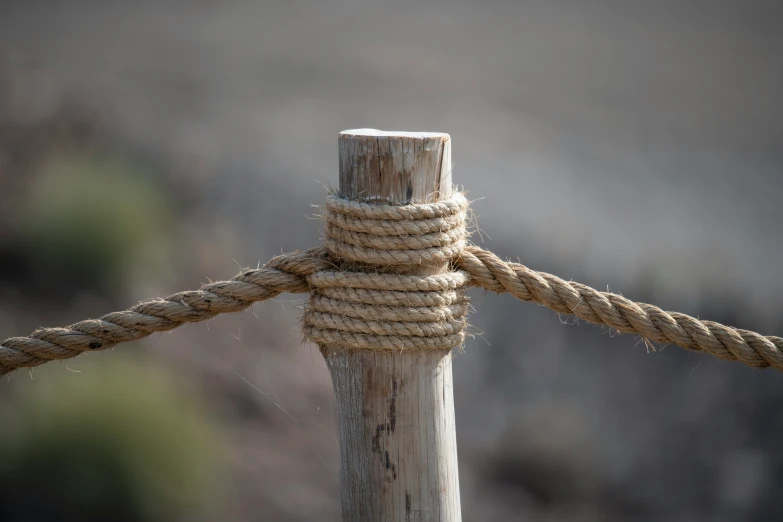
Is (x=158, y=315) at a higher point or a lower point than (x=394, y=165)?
lower

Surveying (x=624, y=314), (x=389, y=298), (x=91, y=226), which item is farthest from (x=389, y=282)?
(x=91, y=226)

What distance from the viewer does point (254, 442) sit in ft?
15.0

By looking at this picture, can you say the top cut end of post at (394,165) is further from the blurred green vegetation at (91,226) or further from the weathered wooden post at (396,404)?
the blurred green vegetation at (91,226)

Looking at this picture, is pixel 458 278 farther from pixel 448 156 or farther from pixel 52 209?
pixel 52 209

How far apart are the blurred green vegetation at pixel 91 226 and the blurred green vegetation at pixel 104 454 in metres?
0.92

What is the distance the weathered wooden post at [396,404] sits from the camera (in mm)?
1230

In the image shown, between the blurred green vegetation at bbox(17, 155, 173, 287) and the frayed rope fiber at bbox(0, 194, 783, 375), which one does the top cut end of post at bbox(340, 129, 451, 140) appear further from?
the blurred green vegetation at bbox(17, 155, 173, 287)

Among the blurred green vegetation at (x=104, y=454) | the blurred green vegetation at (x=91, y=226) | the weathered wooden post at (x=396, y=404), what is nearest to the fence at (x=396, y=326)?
the weathered wooden post at (x=396, y=404)

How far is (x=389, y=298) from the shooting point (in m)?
1.23

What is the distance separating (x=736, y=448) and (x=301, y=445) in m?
2.62

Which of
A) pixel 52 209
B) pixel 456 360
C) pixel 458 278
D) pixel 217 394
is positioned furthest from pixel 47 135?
pixel 458 278

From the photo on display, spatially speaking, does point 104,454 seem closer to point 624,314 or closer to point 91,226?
point 91,226

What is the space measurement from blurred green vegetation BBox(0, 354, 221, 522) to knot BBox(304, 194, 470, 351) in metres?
3.23

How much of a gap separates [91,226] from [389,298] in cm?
433
